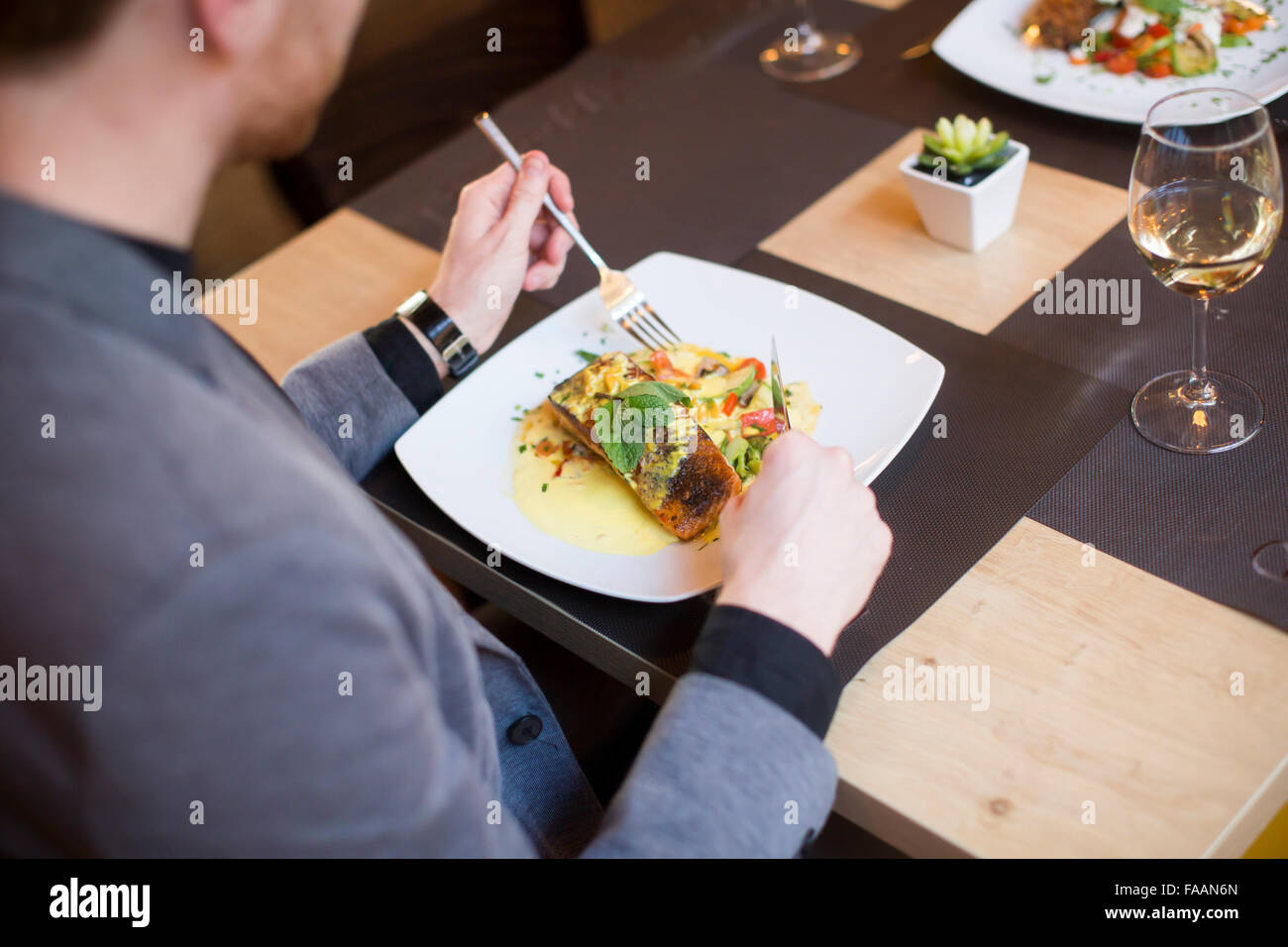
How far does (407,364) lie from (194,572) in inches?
27.4

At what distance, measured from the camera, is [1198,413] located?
1.03 metres

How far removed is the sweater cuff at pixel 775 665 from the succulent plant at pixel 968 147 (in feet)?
2.23

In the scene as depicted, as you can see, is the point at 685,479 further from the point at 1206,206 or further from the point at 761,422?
the point at 1206,206

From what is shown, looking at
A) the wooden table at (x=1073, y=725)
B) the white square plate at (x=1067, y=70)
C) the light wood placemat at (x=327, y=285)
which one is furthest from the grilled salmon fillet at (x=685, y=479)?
the white square plate at (x=1067, y=70)

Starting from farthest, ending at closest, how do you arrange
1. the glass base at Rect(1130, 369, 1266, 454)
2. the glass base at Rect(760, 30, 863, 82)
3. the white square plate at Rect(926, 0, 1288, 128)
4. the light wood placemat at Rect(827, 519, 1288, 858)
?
1. the glass base at Rect(760, 30, 863, 82)
2. the white square plate at Rect(926, 0, 1288, 128)
3. the glass base at Rect(1130, 369, 1266, 454)
4. the light wood placemat at Rect(827, 519, 1288, 858)

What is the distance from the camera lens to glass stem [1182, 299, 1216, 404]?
1.02m

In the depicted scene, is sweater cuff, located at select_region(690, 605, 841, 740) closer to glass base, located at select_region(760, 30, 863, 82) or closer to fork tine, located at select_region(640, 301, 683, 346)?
fork tine, located at select_region(640, 301, 683, 346)

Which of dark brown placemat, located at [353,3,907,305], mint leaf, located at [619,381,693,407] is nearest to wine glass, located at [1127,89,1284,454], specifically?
mint leaf, located at [619,381,693,407]

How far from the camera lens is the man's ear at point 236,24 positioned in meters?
0.63

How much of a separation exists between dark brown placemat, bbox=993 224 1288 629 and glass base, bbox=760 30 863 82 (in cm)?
64

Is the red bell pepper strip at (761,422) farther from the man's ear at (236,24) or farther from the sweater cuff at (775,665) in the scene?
the man's ear at (236,24)
